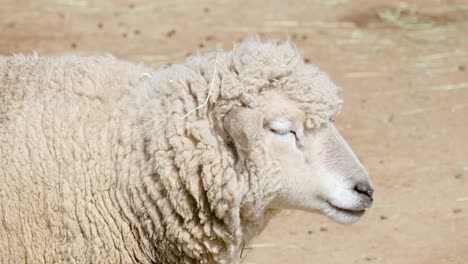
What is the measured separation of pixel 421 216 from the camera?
7.14m

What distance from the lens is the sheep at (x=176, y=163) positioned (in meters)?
4.39

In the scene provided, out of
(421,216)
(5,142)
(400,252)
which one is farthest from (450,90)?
(5,142)

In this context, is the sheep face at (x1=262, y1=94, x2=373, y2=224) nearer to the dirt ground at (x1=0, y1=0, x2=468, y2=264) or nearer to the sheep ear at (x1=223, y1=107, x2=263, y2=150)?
the sheep ear at (x1=223, y1=107, x2=263, y2=150)

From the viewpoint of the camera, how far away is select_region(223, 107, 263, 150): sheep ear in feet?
14.1

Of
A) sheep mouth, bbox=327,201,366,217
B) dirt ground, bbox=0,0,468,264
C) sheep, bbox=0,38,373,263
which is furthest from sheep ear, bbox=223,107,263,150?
dirt ground, bbox=0,0,468,264

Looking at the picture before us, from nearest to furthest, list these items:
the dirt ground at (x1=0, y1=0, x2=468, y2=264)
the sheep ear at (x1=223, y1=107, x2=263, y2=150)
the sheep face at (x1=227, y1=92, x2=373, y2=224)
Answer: the sheep ear at (x1=223, y1=107, x2=263, y2=150) < the sheep face at (x1=227, y1=92, x2=373, y2=224) < the dirt ground at (x1=0, y1=0, x2=468, y2=264)

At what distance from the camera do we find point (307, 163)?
4504 mm

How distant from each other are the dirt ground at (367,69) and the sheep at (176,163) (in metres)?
2.13

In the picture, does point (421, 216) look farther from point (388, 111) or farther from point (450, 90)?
point (450, 90)

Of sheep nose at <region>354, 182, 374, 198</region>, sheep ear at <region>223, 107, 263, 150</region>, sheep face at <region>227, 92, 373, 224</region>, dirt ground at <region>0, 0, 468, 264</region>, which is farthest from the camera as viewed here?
dirt ground at <region>0, 0, 468, 264</region>

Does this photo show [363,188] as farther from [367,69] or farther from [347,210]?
[367,69]

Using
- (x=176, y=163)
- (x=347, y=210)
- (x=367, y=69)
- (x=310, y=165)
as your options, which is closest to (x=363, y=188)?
(x=347, y=210)

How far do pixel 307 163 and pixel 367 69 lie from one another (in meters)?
5.76

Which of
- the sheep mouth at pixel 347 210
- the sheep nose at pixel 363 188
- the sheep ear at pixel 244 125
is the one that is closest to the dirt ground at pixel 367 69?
the sheep mouth at pixel 347 210
